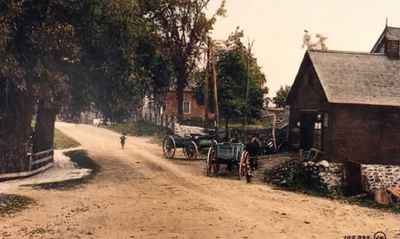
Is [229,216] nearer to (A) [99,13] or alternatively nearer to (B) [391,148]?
(A) [99,13]

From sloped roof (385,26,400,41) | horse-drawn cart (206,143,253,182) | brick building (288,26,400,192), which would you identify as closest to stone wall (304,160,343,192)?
brick building (288,26,400,192)

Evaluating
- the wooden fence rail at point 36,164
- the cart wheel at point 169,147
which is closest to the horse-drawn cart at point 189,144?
the cart wheel at point 169,147

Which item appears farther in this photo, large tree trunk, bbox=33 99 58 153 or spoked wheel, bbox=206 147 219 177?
large tree trunk, bbox=33 99 58 153

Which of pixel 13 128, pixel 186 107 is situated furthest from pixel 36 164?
pixel 186 107

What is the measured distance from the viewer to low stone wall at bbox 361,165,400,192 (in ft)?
71.9

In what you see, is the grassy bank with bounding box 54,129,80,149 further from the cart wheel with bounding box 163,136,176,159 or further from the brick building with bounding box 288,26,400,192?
the brick building with bounding box 288,26,400,192

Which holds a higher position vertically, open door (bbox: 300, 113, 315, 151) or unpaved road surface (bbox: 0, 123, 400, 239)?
open door (bbox: 300, 113, 315, 151)

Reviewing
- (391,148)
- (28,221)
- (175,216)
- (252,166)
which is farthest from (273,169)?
(28,221)

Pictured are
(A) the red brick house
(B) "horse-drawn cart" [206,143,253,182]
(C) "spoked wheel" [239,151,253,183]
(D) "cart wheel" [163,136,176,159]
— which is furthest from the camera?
(A) the red brick house

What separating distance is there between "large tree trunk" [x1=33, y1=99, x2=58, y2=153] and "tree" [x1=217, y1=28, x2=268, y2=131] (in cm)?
1827

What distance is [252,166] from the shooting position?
24172mm

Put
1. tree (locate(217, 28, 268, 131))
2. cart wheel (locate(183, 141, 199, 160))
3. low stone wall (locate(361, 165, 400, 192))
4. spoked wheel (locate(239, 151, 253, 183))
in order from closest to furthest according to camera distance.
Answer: spoked wheel (locate(239, 151, 253, 183)) → low stone wall (locate(361, 165, 400, 192)) → cart wheel (locate(183, 141, 199, 160)) → tree (locate(217, 28, 268, 131))

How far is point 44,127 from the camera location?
2541cm

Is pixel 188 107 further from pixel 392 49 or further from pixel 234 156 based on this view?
pixel 234 156
